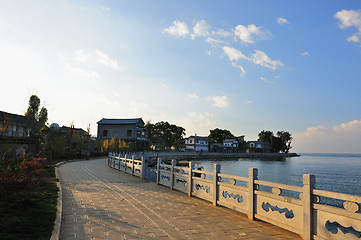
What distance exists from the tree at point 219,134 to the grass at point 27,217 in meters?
92.1

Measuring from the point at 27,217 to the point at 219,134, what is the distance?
94.5 m

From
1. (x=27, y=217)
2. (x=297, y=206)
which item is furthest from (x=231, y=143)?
(x=27, y=217)

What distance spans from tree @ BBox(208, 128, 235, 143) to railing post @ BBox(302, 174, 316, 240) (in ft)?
307

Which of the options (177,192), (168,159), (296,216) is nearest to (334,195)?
(296,216)

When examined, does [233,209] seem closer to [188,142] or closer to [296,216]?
[296,216]

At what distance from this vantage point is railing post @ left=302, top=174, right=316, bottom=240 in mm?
4949

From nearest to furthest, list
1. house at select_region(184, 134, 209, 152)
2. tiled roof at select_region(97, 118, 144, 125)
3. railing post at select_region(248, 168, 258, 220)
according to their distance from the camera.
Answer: railing post at select_region(248, 168, 258, 220) → tiled roof at select_region(97, 118, 144, 125) → house at select_region(184, 134, 209, 152)

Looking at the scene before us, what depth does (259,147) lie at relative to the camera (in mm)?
95188

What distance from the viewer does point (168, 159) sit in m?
56.2

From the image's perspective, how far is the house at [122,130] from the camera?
5334 cm

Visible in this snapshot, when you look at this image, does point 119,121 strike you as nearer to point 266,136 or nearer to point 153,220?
point 153,220

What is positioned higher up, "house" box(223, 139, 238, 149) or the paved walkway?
"house" box(223, 139, 238, 149)

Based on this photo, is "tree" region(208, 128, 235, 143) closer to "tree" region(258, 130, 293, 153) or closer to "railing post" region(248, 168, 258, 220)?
"tree" region(258, 130, 293, 153)

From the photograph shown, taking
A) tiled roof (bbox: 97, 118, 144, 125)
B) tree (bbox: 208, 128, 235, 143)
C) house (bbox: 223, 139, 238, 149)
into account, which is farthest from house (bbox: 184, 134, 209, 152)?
tiled roof (bbox: 97, 118, 144, 125)
